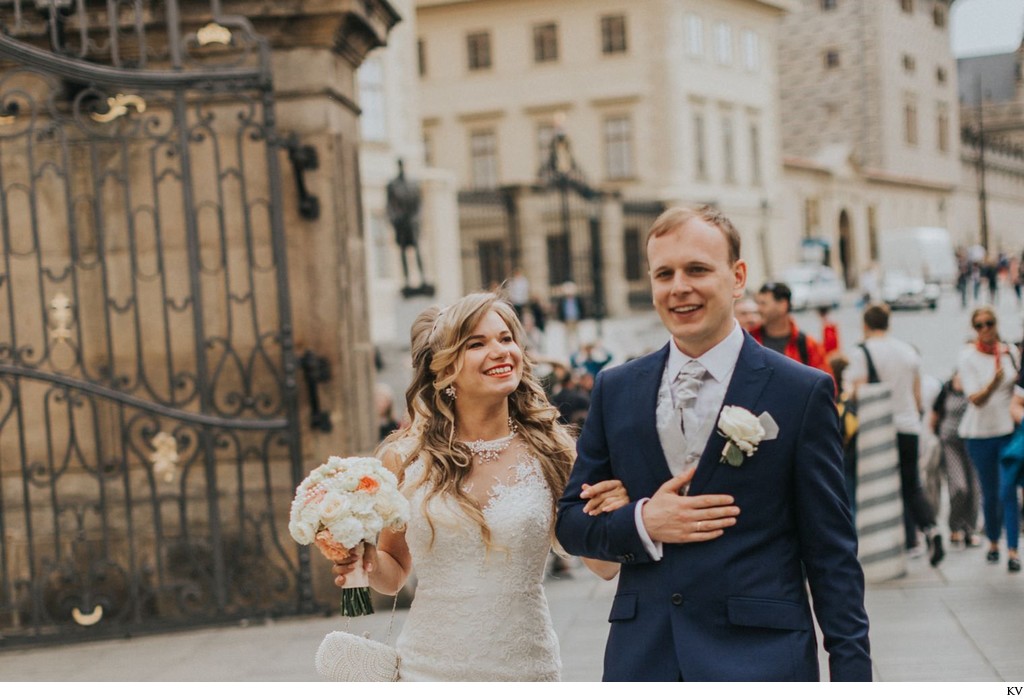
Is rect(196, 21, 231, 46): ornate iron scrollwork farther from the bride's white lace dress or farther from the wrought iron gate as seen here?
the bride's white lace dress

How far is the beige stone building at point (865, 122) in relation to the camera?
667 inches

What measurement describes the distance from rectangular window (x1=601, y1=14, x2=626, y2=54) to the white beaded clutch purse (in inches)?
1743

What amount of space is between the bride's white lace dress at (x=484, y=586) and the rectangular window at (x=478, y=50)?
148 feet

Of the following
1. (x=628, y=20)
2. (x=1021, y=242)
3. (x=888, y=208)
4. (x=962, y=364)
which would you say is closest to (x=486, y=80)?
(x=628, y=20)

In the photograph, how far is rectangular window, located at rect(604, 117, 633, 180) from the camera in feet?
152

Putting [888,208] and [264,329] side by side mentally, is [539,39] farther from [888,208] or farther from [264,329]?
[264,329]

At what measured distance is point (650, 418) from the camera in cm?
279

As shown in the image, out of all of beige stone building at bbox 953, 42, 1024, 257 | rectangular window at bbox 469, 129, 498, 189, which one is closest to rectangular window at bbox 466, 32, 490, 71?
rectangular window at bbox 469, 129, 498, 189

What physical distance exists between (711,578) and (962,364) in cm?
669

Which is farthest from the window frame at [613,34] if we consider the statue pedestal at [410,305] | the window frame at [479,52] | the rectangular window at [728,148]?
the statue pedestal at [410,305]

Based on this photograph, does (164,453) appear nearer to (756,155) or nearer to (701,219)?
(701,219)

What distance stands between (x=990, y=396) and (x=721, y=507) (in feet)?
21.2

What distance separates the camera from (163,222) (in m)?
7.39

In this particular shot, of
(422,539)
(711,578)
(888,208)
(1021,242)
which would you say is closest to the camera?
(711,578)
